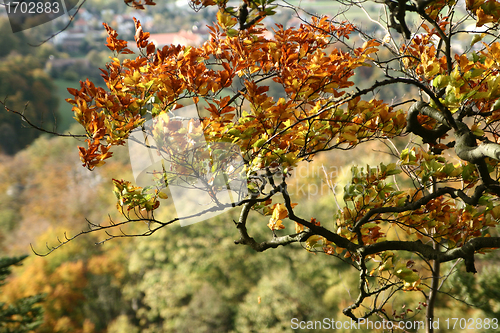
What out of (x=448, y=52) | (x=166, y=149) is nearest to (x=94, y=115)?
(x=166, y=149)

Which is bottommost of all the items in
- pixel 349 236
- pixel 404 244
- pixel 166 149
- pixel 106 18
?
pixel 404 244

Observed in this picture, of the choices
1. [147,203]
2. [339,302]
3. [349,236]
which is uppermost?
[147,203]

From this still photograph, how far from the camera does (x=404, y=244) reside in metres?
1.18

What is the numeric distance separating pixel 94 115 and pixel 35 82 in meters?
21.4

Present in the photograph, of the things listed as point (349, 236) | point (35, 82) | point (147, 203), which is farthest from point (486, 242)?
point (35, 82)

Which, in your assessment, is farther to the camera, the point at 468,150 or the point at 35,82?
the point at 35,82

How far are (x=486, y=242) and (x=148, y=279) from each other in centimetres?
1015

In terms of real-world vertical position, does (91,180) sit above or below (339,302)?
above

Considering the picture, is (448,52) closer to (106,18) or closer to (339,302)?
(339,302)

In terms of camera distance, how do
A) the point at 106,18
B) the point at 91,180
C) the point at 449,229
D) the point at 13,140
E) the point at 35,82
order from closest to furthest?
the point at 449,229
the point at 91,180
the point at 13,140
the point at 35,82
the point at 106,18

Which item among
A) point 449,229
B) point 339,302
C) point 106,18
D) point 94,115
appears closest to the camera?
point 94,115

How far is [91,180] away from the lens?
14.9 m

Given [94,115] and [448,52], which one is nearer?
[94,115]

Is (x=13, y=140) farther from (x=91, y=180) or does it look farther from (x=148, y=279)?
(x=148, y=279)
